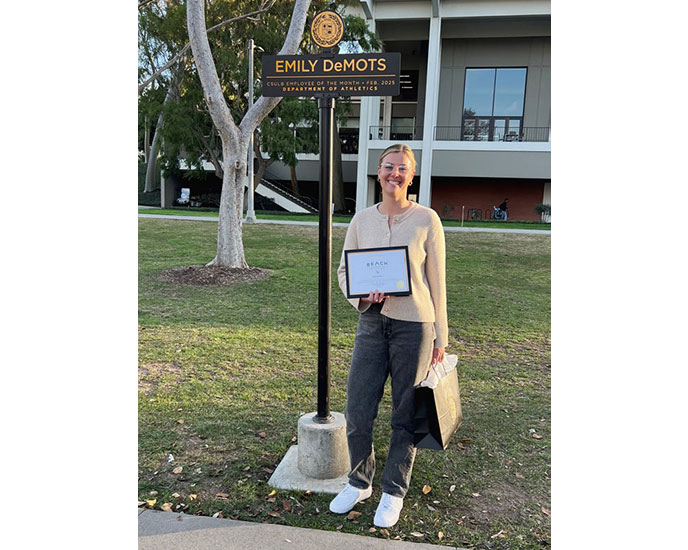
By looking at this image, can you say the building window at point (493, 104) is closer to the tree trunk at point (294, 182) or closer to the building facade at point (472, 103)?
the building facade at point (472, 103)

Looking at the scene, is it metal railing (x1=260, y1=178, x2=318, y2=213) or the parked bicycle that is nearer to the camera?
the parked bicycle

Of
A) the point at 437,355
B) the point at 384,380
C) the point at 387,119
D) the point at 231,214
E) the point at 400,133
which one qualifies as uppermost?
the point at 387,119

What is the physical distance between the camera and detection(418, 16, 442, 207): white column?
71.6 feet

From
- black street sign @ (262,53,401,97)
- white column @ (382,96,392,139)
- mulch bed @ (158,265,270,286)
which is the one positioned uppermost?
white column @ (382,96,392,139)

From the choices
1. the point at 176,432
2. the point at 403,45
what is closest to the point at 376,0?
the point at 403,45

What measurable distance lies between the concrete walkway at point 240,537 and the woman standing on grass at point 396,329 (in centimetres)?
19

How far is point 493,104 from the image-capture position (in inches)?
971

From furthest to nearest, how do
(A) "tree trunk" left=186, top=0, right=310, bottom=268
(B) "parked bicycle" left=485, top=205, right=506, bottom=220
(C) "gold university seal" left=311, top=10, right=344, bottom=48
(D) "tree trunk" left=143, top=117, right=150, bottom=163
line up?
1. (D) "tree trunk" left=143, top=117, right=150, bottom=163
2. (B) "parked bicycle" left=485, top=205, right=506, bottom=220
3. (A) "tree trunk" left=186, top=0, right=310, bottom=268
4. (C) "gold university seal" left=311, top=10, right=344, bottom=48

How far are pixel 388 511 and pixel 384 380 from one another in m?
0.71

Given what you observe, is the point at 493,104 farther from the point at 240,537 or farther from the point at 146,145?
the point at 240,537

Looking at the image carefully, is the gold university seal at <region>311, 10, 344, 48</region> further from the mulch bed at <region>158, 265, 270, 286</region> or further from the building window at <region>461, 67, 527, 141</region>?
the building window at <region>461, 67, 527, 141</region>

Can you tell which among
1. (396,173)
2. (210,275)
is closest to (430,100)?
(210,275)

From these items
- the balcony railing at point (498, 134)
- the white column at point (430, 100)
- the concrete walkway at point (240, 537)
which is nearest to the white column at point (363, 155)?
the white column at point (430, 100)

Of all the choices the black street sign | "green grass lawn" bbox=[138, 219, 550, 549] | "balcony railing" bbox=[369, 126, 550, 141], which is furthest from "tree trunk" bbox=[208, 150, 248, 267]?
"balcony railing" bbox=[369, 126, 550, 141]
